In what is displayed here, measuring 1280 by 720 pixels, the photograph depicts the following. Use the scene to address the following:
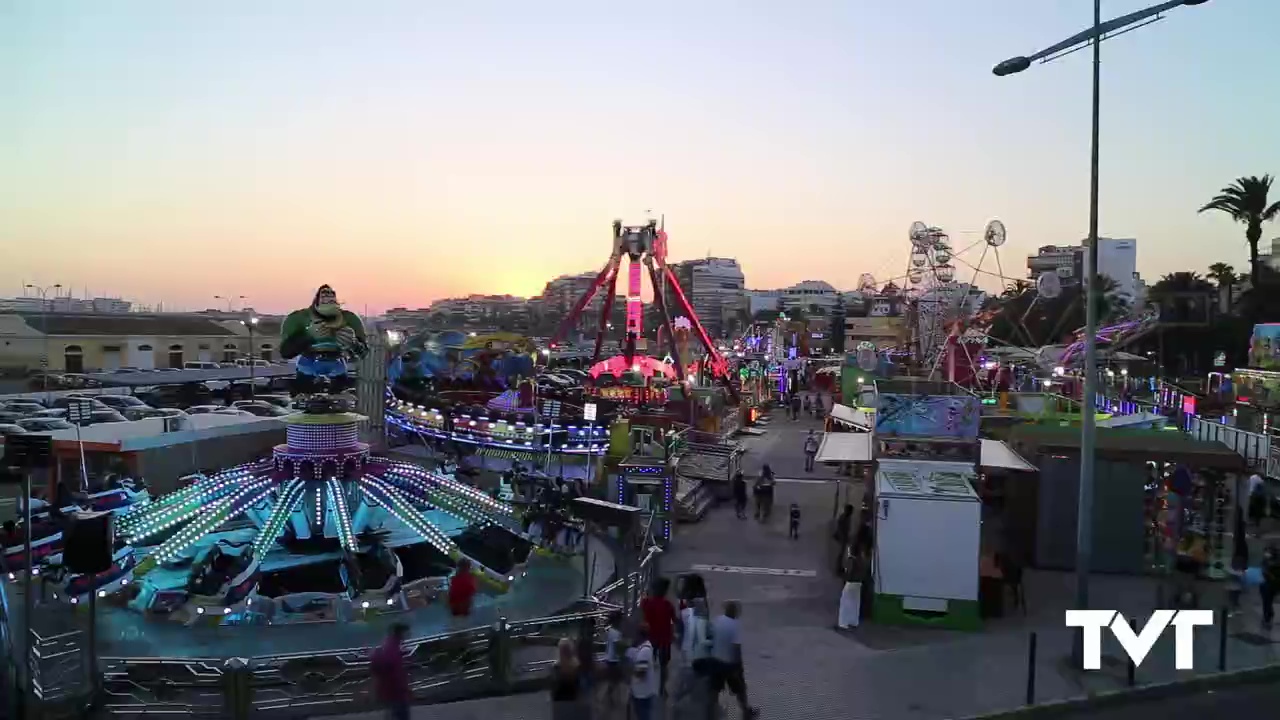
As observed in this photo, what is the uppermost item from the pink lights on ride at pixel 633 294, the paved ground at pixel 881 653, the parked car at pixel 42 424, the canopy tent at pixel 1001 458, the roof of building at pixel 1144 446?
the pink lights on ride at pixel 633 294

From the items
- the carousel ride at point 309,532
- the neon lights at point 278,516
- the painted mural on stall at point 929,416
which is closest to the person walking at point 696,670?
the carousel ride at point 309,532

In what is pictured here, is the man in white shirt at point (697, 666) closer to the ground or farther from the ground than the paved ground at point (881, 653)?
farther from the ground

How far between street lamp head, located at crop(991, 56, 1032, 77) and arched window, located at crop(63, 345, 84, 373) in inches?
2330

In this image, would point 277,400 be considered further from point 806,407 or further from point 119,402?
point 806,407

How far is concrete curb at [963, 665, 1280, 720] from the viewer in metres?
9.01

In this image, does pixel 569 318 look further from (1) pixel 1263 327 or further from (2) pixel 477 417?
(1) pixel 1263 327

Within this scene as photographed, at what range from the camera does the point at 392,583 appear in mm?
12516

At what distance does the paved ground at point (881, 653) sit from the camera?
9227mm

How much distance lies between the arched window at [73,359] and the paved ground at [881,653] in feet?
174

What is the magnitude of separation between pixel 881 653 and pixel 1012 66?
7.45 meters

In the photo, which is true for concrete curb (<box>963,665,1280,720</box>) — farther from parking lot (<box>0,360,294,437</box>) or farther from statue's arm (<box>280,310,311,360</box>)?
parking lot (<box>0,360,294,437</box>)

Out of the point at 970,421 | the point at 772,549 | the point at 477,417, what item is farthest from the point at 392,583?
the point at 477,417

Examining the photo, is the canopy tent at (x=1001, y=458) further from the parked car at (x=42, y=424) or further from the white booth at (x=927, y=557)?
the parked car at (x=42, y=424)

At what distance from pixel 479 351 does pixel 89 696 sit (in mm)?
34926
